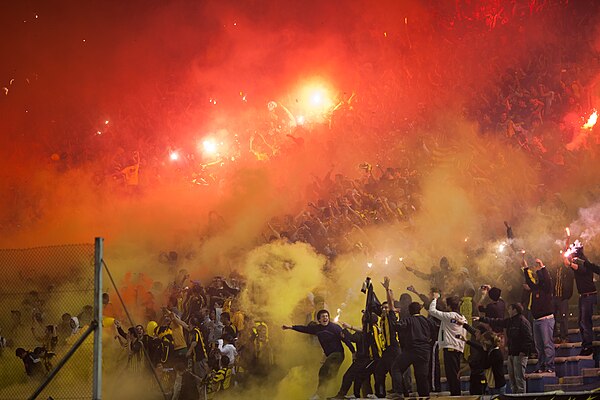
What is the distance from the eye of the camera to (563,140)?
1797 centimetres

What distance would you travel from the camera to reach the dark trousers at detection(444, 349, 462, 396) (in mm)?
14383

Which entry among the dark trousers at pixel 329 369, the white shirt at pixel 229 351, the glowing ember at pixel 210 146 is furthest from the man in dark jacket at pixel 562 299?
the glowing ember at pixel 210 146

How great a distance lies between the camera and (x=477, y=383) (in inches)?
561

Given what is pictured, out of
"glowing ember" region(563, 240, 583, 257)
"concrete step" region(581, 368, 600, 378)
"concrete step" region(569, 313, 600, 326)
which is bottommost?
"concrete step" region(581, 368, 600, 378)

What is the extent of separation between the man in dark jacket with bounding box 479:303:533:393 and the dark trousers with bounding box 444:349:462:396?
3.32 feet

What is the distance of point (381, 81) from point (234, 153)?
5.11m

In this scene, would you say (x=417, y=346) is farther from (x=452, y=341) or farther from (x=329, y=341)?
(x=329, y=341)

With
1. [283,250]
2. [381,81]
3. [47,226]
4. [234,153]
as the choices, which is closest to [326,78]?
[381,81]

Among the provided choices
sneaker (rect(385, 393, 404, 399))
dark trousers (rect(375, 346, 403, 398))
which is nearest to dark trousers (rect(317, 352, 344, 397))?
dark trousers (rect(375, 346, 403, 398))

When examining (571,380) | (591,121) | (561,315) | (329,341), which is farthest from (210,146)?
(571,380)

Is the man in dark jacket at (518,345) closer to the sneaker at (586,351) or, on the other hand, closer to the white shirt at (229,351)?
the sneaker at (586,351)

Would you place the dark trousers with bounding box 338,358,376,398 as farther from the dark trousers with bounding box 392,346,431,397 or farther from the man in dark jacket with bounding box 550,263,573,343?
the man in dark jacket with bounding box 550,263,573,343

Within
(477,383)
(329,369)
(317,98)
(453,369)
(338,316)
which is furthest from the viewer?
(317,98)

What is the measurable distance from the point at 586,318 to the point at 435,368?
315 cm
